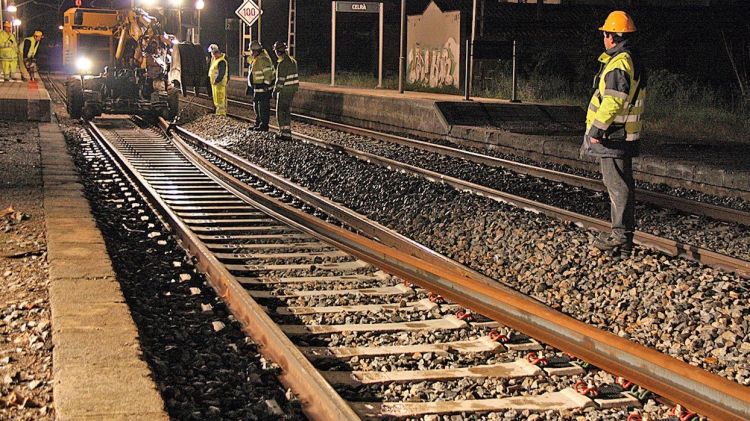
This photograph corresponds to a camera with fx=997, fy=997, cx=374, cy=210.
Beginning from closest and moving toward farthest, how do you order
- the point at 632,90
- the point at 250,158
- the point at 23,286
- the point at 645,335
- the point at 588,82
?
1. the point at 645,335
2. the point at 23,286
3. the point at 632,90
4. the point at 250,158
5. the point at 588,82

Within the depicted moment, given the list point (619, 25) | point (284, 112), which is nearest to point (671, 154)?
point (284, 112)

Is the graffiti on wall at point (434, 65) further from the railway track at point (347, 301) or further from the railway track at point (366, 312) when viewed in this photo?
the railway track at point (366, 312)

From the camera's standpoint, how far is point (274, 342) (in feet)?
19.2

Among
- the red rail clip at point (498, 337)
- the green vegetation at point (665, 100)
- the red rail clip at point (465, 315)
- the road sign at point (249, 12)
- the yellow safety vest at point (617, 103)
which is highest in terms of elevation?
the road sign at point (249, 12)

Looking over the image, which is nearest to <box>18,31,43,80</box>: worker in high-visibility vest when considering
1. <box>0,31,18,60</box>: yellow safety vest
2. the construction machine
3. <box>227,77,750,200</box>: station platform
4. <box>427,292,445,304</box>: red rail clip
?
<box>0,31,18,60</box>: yellow safety vest

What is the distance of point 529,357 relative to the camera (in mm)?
5777

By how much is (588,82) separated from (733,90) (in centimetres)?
480

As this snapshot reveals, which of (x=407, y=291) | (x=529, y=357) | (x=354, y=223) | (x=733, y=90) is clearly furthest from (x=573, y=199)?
(x=733, y=90)

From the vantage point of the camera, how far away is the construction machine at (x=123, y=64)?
22859 millimetres

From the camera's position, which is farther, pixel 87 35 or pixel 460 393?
pixel 87 35

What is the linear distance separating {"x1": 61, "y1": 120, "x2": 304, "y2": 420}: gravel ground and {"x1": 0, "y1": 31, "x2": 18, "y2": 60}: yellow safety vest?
25791mm

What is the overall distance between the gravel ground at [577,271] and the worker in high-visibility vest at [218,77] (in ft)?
34.0

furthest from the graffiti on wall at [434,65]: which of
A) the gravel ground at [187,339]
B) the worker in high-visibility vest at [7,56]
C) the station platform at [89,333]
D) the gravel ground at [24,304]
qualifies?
the gravel ground at [187,339]

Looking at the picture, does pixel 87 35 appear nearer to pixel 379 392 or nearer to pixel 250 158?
pixel 250 158
